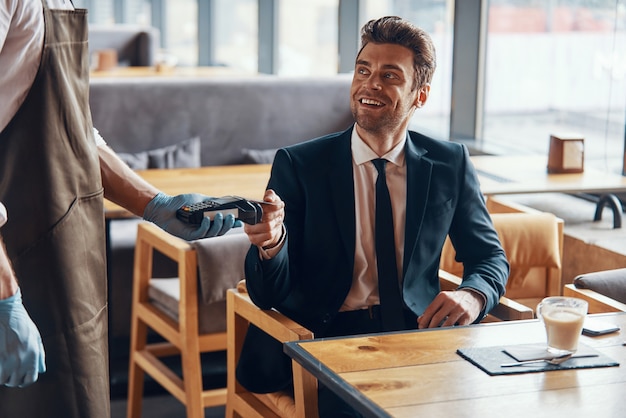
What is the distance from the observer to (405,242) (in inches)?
95.0

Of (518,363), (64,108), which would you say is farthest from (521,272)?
(64,108)

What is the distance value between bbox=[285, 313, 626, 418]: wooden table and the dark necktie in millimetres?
380

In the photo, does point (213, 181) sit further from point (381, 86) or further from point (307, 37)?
point (307, 37)

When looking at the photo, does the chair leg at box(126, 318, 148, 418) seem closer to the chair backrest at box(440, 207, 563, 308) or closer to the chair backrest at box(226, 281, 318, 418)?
the chair backrest at box(226, 281, 318, 418)

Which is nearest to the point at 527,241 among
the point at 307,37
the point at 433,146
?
the point at 433,146

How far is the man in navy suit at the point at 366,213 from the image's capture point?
2387mm

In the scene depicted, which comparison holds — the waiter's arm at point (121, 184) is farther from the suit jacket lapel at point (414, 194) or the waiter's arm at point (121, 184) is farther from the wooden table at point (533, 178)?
the wooden table at point (533, 178)

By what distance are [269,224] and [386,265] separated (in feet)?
1.23

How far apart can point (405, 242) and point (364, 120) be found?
32 cm

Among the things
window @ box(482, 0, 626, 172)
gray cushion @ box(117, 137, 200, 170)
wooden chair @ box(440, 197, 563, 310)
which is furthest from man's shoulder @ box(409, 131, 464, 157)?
gray cushion @ box(117, 137, 200, 170)

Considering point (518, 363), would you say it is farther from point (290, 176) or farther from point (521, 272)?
point (521, 272)

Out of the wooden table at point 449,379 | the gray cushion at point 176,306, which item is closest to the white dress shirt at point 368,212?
the wooden table at point 449,379

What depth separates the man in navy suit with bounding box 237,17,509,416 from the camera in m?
2.39

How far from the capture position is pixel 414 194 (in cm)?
243
